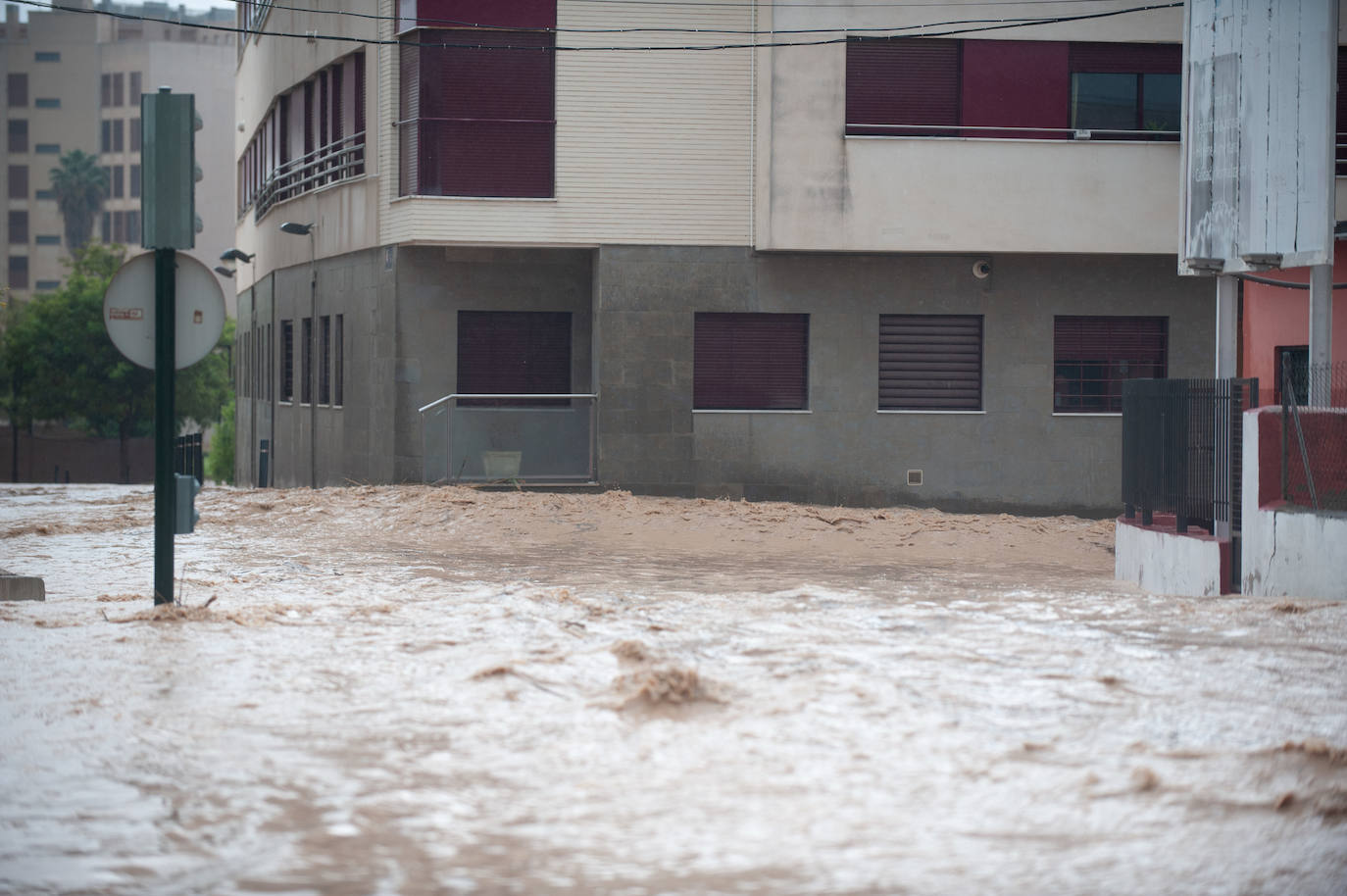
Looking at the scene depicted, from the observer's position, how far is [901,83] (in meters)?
21.7

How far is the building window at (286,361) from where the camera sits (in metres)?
A: 29.0

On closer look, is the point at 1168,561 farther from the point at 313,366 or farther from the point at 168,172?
the point at 313,366

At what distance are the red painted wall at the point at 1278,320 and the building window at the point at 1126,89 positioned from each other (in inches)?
124

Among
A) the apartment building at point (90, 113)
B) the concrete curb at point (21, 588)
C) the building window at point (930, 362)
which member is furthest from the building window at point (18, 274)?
the concrete curb at point (21, 588)

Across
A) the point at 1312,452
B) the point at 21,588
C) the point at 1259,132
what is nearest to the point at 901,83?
the point at 1259,132

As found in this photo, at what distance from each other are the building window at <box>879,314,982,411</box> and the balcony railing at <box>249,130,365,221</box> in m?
8.24

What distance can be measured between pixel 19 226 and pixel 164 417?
83457 millimetres

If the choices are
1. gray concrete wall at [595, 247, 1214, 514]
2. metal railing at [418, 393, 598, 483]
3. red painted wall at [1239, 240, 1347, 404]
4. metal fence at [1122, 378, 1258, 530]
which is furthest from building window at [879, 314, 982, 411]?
metal fence at [1122, 378, 1258, 530]

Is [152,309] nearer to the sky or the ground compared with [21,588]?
nearer to the sky

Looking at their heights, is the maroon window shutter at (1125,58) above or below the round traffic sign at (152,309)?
above

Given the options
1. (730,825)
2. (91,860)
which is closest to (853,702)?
(730,825)

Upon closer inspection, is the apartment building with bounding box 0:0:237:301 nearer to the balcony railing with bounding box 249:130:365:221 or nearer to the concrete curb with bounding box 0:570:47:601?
the balcony railing with bounding box 249:130:365:221

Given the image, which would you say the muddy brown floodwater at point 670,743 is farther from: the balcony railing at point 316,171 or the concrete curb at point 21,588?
the balcony railing at point 316,171

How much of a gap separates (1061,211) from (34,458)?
4053 cm
